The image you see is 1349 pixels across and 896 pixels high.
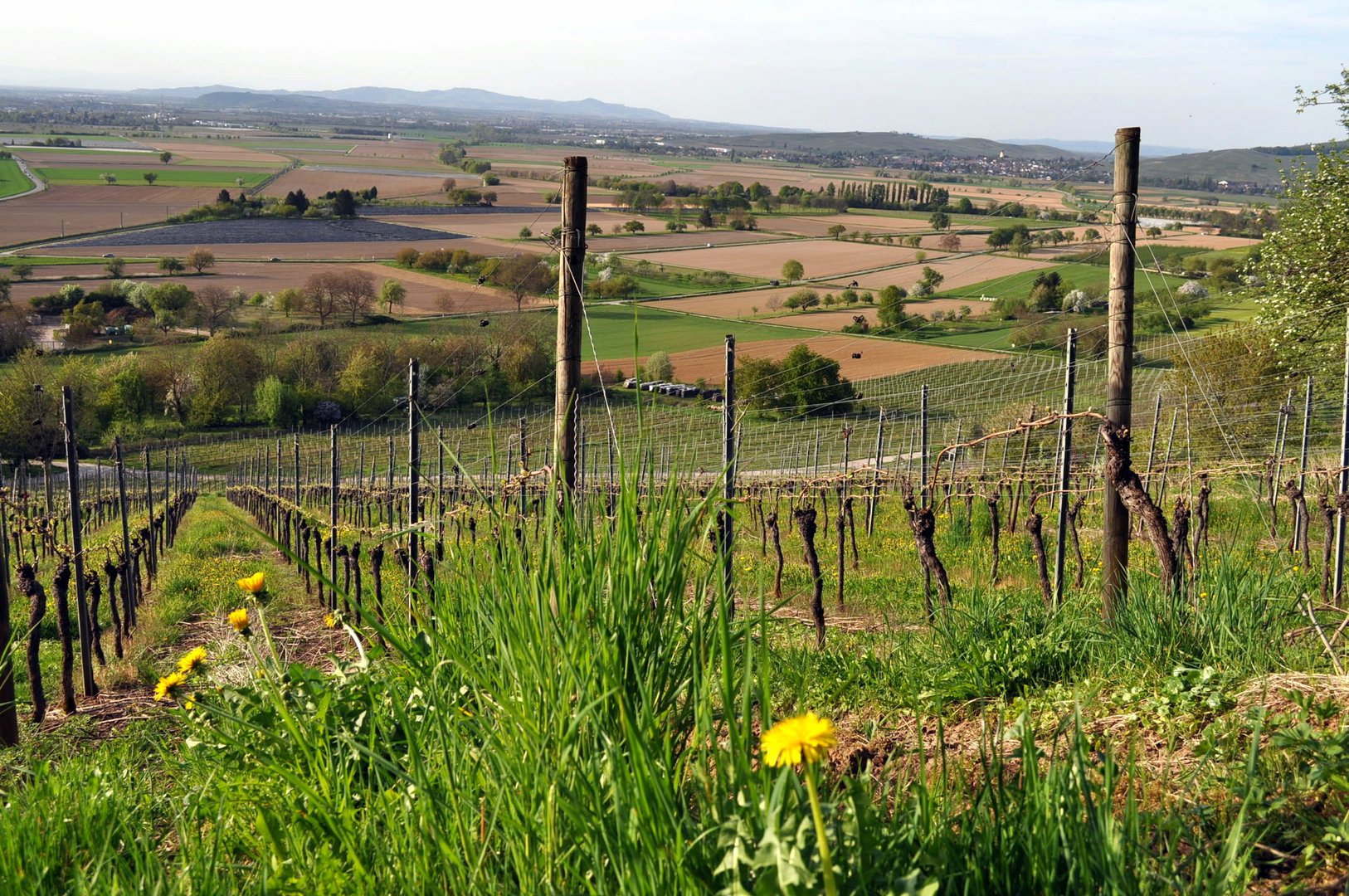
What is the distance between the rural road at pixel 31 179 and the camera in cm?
10328

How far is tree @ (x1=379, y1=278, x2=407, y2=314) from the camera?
2753 inches

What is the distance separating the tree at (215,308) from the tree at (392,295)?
1033cm

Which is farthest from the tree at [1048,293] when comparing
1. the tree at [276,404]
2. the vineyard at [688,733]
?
the tree at [276,404]

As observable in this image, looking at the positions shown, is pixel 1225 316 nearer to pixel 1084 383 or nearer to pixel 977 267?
pixel 1084 383

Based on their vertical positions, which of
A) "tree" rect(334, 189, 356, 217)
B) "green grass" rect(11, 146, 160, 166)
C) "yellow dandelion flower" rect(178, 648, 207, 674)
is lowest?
"yellow dandelion flower" rect(178, 648, 207, 674)

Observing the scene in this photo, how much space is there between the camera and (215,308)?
71188mm

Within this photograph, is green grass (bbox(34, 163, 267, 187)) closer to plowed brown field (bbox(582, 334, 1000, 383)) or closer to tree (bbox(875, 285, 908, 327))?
tree (bbox(875, 285, 908, 327))

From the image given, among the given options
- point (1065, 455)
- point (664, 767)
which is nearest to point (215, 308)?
point (1065, 455)

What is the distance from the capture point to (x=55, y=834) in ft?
9.52

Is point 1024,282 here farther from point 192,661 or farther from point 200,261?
point 200,261

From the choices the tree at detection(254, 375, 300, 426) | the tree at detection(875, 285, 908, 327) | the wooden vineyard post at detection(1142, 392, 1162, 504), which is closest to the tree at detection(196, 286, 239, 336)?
the tree at detection(254, 375, 300, 426)

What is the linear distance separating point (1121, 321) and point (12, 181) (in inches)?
5198

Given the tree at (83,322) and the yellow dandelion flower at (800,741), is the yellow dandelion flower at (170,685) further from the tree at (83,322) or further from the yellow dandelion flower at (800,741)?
the tree at (83,322)

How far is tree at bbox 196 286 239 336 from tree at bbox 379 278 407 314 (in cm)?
1033
